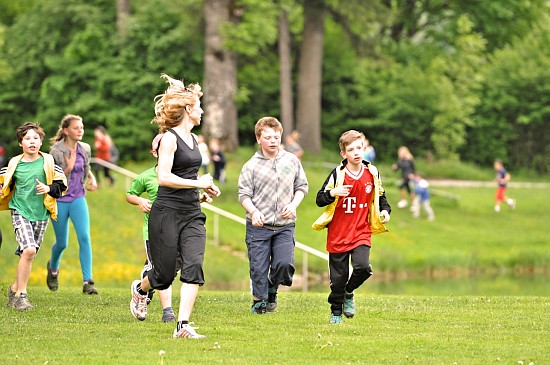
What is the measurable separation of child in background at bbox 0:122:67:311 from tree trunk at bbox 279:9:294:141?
2877 centimetres

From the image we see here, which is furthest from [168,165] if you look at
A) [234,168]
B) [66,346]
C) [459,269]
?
[234,168]

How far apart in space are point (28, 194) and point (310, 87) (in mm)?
30682

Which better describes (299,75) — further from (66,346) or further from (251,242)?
(66,346)

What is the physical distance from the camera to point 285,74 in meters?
41.9

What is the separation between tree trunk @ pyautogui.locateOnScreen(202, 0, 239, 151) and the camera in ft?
122

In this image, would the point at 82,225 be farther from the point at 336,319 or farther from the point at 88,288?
the point at 336,319

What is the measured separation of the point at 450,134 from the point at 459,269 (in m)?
16.0

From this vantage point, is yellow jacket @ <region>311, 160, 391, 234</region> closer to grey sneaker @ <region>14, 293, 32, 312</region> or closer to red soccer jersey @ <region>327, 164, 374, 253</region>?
red soccer jersey @ <region>327, 164, 374, 253</region>

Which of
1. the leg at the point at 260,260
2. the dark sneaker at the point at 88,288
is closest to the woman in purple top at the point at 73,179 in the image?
the dark sneaker at the point at 88,288

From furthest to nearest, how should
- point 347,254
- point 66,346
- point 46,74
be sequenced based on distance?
1. point 46,74
2. point 347,254
3. point 66,346

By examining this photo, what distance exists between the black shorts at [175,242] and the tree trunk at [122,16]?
3368 cm

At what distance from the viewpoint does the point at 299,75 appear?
43438mm

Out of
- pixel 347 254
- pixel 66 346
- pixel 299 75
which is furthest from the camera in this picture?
pixel 299 75

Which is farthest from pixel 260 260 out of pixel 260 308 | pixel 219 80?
pixel 219 80
